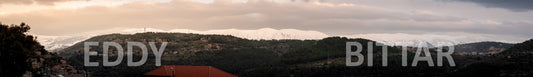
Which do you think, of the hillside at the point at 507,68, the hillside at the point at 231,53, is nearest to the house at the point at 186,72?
the hillside at the point at 231,53

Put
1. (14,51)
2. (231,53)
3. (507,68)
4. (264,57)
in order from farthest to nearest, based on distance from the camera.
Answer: (264,57) < (231,53) < (507,68) < (14,51)

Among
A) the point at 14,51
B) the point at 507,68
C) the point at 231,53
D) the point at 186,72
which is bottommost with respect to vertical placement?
the point at 186,72

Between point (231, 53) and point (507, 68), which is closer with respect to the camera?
point (507, 68)

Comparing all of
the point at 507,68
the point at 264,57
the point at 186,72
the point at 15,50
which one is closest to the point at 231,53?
the point at 264,57

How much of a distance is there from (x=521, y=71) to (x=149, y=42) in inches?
3011

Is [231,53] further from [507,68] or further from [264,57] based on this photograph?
[507,68]

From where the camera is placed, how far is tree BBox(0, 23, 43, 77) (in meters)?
44.3

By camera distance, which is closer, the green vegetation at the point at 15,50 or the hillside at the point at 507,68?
the green vegetation at the point at 15,50

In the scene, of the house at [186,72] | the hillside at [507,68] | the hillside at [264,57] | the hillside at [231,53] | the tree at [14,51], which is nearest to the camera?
the tree at [14,51]

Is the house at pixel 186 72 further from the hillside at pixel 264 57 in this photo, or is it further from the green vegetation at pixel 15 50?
the green vegetation at pixel 15 50

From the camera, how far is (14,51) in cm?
4500

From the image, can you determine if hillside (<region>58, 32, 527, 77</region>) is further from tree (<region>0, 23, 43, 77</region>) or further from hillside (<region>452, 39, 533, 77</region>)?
tree (<region>0, 23, 43, 77</region>)

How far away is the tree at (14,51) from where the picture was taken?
145 feet

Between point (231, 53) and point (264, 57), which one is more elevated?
point (231, 53)
